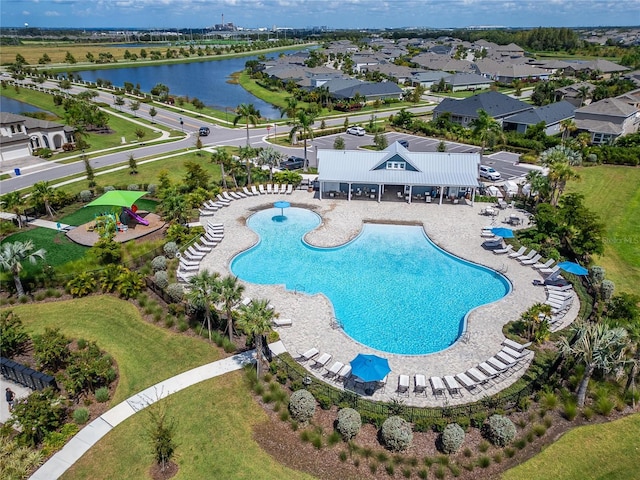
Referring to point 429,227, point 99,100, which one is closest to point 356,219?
point 429,227

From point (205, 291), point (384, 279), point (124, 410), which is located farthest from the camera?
point (384, 279)

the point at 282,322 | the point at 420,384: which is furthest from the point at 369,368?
the point at 282,322

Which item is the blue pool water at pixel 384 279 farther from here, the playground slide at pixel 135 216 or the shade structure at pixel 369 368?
the playground slide at pixel 135 216

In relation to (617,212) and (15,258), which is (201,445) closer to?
(15,258)

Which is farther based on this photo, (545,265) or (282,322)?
(545,265)

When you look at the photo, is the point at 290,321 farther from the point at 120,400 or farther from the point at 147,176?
the point at 147,176

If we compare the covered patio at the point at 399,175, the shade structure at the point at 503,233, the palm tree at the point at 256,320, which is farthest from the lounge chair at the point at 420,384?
the covered patio at the point at 399,175

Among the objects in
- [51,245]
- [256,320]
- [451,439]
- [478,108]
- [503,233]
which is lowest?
[451,439]
